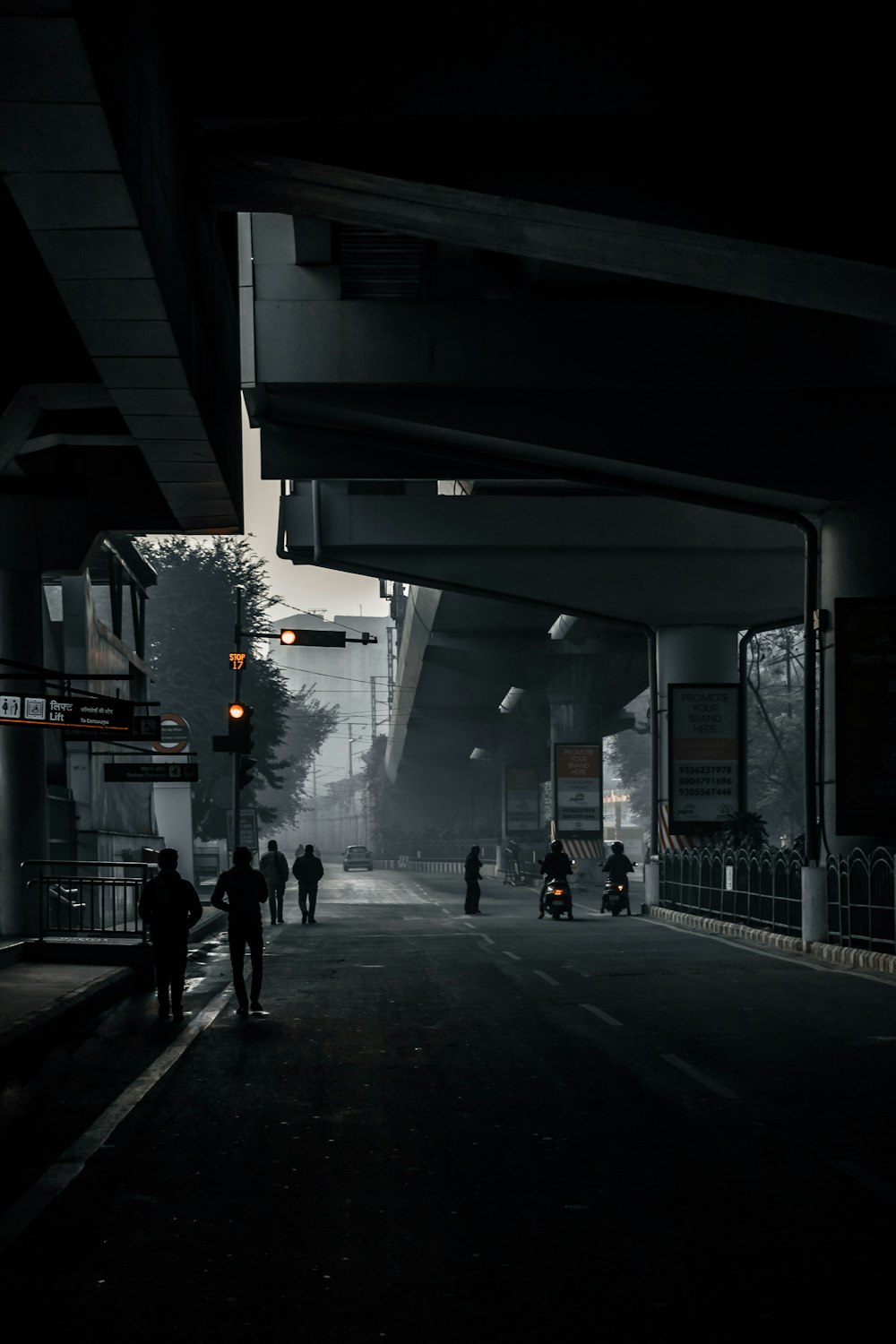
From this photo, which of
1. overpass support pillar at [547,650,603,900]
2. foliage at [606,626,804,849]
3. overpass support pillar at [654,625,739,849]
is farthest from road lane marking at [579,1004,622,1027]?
foliage at [606,626,804,849]

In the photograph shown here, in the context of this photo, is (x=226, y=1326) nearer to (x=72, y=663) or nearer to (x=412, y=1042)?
(x=412, y=1042)

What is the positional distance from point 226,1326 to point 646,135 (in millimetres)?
10206

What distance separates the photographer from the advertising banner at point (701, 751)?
122 ft

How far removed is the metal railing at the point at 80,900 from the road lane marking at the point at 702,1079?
10.9 m

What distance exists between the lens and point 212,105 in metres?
12.0

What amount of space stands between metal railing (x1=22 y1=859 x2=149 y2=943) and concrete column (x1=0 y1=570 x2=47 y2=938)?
658mm

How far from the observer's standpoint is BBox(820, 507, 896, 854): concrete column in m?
24.6

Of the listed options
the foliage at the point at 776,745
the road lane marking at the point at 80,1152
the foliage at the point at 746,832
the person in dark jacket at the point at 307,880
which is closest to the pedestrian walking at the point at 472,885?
the person in dark jacket at the point at 307,880

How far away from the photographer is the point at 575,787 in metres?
53.5

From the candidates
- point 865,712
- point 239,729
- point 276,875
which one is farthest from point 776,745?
point 865,712

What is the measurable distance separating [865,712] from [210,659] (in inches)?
1910

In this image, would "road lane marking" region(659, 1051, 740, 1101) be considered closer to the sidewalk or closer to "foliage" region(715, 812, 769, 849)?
the sidewalk

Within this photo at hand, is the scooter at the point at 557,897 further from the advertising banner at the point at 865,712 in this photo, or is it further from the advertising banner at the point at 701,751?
the advertising banner at the point at 865,712

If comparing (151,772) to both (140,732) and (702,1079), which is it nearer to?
(140,732)
